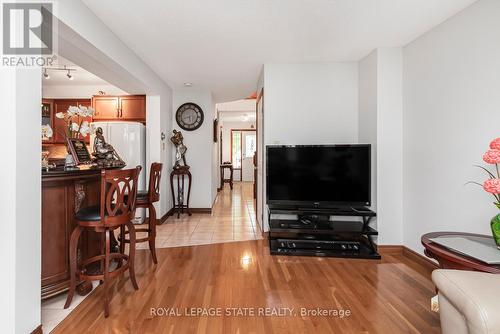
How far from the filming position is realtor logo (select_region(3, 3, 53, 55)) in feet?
4.62

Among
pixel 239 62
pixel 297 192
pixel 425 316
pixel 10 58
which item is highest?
pixel 239 62

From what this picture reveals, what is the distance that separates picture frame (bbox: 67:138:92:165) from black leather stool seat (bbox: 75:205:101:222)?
0.66 metres

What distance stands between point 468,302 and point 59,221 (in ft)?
8.25

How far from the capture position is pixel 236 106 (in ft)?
24.2

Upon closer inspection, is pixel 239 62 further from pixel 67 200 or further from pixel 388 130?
pixel 67 200

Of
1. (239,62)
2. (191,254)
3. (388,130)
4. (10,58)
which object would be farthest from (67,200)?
(388,130)

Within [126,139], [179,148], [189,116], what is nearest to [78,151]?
[126,139]

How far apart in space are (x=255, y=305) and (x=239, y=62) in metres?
2.91

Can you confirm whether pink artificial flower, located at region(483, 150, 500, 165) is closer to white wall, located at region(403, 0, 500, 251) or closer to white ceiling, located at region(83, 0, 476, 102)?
white wall, located at region(403, 0, 500, 251)

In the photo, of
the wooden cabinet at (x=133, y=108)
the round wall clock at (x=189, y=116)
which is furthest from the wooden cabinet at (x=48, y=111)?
the round wall clock at (x=189, y=116)

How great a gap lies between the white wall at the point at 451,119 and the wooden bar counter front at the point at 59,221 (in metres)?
3.23

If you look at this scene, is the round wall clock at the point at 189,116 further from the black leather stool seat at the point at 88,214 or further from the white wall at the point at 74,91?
the black leather stool seat at the point at 88,214

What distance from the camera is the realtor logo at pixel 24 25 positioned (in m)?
1.41

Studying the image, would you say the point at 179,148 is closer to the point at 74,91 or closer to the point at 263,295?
the point at 74,91
